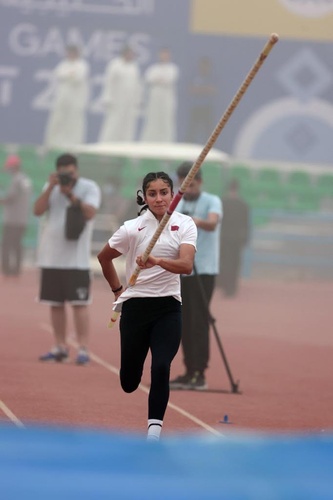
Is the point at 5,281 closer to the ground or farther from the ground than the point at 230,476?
closer to the ground

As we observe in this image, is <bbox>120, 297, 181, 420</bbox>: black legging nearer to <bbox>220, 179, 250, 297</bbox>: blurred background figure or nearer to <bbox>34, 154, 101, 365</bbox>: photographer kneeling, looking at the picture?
<bbox>34, 154, 101, 365</bbox>: photographer kneeling

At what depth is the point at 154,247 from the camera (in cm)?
922

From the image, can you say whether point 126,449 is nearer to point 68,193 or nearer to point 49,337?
point 68,193

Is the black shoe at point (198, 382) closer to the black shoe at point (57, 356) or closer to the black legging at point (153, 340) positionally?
the black shoe at point (57, 356)

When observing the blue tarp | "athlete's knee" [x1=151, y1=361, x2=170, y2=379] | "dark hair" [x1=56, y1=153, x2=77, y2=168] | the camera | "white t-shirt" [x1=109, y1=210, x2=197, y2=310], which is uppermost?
"dark hair" [x1=56, y1=153, x2=77, y2=168]

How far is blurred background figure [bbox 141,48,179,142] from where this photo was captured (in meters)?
32.3

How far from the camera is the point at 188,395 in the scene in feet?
42.1

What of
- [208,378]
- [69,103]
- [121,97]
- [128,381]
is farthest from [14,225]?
[128,381]

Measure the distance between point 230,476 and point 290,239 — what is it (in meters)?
25.6

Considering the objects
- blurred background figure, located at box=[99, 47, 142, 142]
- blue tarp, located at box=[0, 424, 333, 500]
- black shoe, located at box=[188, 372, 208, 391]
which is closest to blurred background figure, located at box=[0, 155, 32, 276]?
blurred background figure, located at box=[99, 47, 142, 142]

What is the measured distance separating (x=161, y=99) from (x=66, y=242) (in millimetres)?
18625

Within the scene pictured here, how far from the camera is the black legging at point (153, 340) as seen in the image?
9156 millimetres

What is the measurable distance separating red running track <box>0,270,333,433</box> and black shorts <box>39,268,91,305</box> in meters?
0.63

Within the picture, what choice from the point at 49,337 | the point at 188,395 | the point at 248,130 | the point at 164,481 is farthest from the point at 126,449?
the point at 248,130
